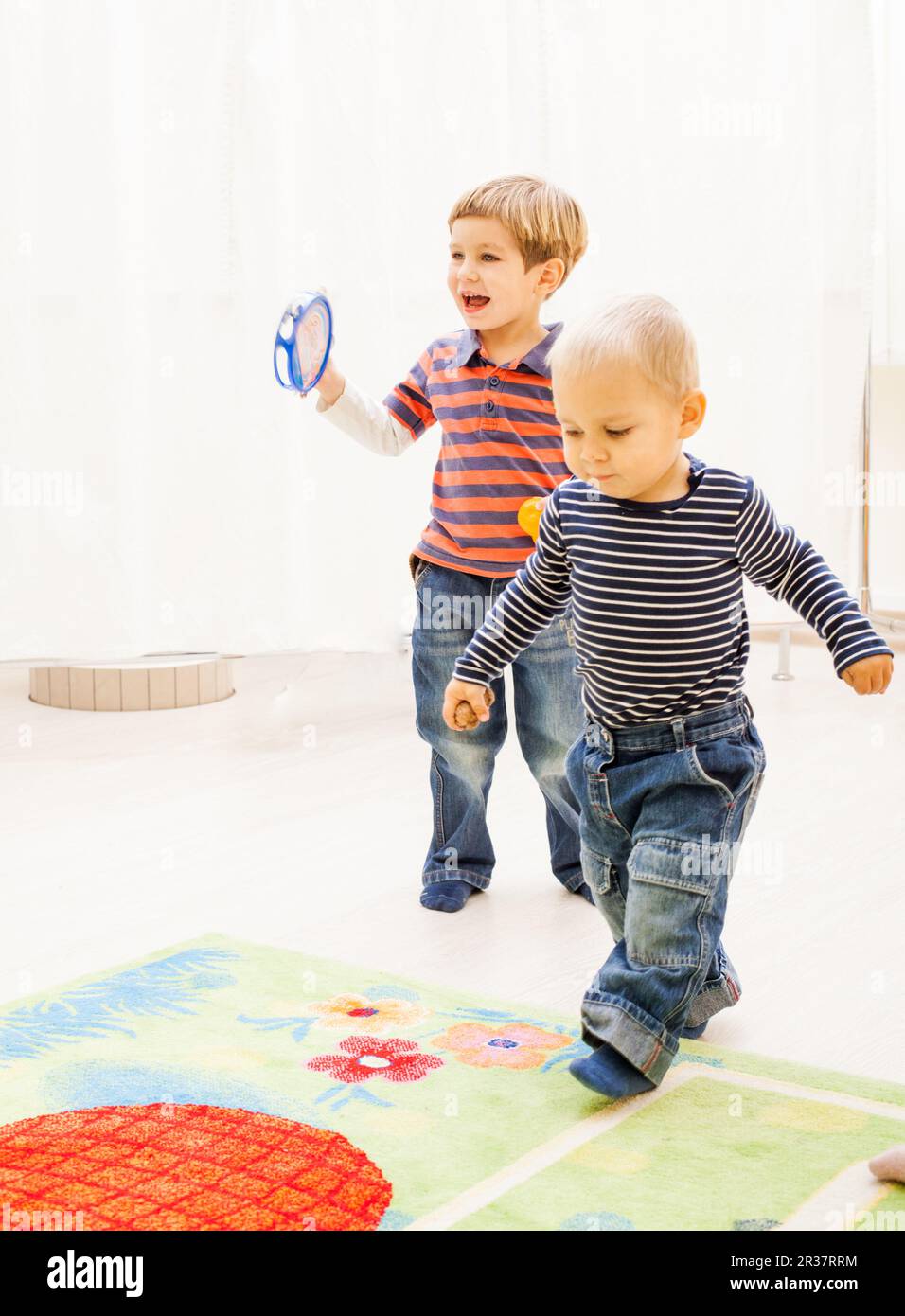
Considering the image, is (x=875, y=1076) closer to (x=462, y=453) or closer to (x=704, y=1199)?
(x=704, y=1199)

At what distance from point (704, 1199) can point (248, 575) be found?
1.58m

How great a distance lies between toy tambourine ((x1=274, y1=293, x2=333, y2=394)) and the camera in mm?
1427

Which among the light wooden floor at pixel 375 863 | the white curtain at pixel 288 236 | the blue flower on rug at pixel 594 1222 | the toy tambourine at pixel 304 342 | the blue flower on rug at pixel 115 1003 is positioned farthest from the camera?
the white curtain at pixel 288 236

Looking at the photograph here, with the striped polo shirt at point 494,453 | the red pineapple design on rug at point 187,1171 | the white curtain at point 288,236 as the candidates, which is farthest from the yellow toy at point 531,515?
the white curtain at point 288,236

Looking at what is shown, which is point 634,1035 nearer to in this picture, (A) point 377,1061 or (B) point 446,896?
(A) point 377,1061

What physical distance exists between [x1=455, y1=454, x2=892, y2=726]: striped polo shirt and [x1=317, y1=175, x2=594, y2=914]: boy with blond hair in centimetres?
37

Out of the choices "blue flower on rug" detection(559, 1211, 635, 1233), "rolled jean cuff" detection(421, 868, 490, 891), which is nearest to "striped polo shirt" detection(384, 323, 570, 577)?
"rolled jean cuff" detection(421, 868, 490, 891)

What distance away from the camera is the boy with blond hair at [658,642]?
41.2 inches

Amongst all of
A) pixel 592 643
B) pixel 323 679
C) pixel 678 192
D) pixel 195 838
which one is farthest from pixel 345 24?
pixel 592 643

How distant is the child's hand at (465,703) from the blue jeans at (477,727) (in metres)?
0.33

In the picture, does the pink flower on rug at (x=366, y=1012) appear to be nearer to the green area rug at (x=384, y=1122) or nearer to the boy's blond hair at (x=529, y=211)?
the green area rug at (x=384, y=1122)

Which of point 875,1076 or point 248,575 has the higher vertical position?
point 248,575

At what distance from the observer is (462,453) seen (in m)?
1.50

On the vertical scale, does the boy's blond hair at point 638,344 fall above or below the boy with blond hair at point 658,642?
above
